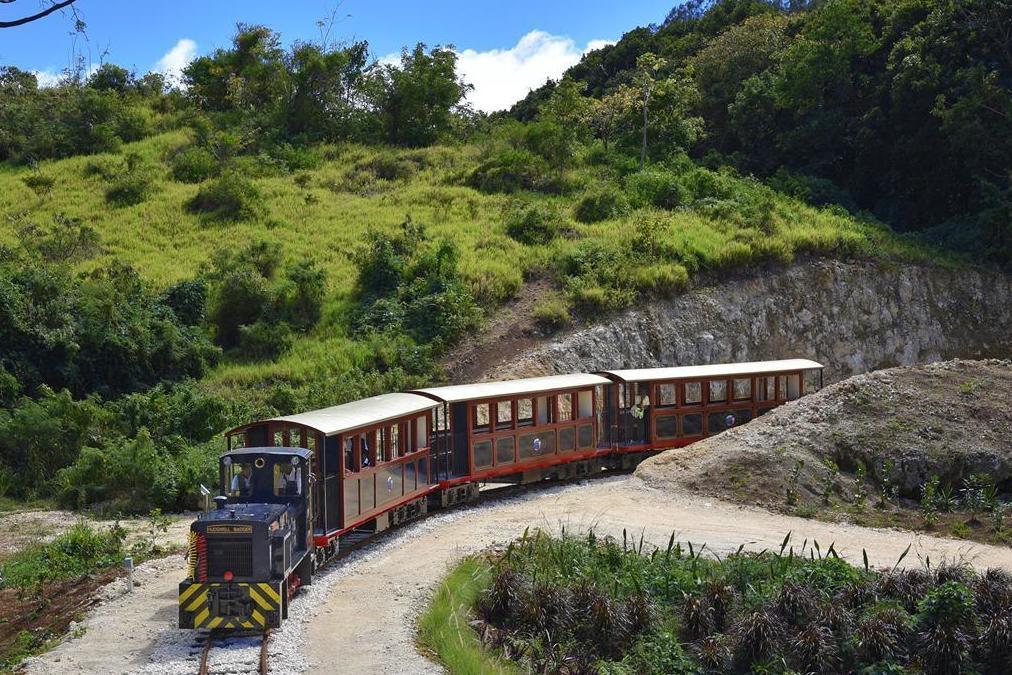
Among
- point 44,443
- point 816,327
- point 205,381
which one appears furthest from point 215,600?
point 816,327

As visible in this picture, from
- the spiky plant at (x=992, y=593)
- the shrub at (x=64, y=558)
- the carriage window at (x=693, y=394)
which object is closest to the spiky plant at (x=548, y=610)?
the spiky plant at (x=992, y=593)

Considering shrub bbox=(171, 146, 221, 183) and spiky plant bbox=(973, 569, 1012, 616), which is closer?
spiky plant bbox=(973, 569, 1012, 616)

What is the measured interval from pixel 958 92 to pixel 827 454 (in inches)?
1237

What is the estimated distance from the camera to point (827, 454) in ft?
92.0

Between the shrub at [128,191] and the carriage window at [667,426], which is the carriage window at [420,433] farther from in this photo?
the shrub at [128,191]

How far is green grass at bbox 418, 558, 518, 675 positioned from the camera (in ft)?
49.3

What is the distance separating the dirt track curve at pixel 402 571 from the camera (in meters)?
14.9

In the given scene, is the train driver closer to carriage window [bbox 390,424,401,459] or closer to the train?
the train

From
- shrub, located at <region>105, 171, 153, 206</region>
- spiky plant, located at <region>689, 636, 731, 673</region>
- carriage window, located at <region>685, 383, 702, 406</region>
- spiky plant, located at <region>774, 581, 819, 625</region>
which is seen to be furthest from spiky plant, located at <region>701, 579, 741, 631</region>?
shrub, located at <region>105, 171, 153, 206</region>

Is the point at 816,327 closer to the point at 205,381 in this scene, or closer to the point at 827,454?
the point at 827,454

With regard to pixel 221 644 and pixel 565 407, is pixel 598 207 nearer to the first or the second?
pixel 565 407

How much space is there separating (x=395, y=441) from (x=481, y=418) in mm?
4301

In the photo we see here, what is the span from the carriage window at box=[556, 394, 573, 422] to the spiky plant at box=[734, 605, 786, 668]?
36.6 feet

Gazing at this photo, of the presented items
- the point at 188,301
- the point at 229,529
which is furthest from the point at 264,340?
the point at 229,529
